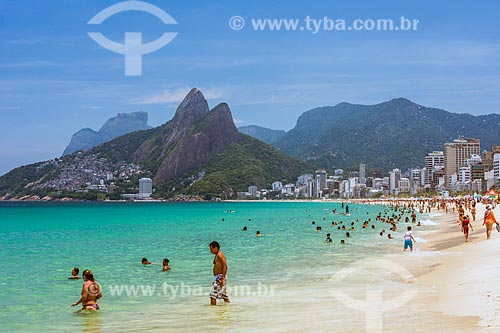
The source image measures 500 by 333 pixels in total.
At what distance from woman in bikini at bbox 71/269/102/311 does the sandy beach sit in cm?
808

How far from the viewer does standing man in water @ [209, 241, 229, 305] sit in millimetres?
14706

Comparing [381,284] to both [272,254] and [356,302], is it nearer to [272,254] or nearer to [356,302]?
[356,302]

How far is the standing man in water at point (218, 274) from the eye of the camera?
14706 millimetres

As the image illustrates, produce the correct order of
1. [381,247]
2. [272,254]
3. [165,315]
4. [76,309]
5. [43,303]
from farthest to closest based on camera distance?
1. [381,247]
2. [272,254]
3. [43,303]
4. [76,309]
5. [165,315]

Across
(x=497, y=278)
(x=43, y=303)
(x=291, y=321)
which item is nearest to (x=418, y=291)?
(x=497, y=278)

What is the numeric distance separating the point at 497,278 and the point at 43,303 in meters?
13.3

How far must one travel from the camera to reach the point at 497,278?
1569 cm

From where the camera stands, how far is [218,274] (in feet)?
49.1
